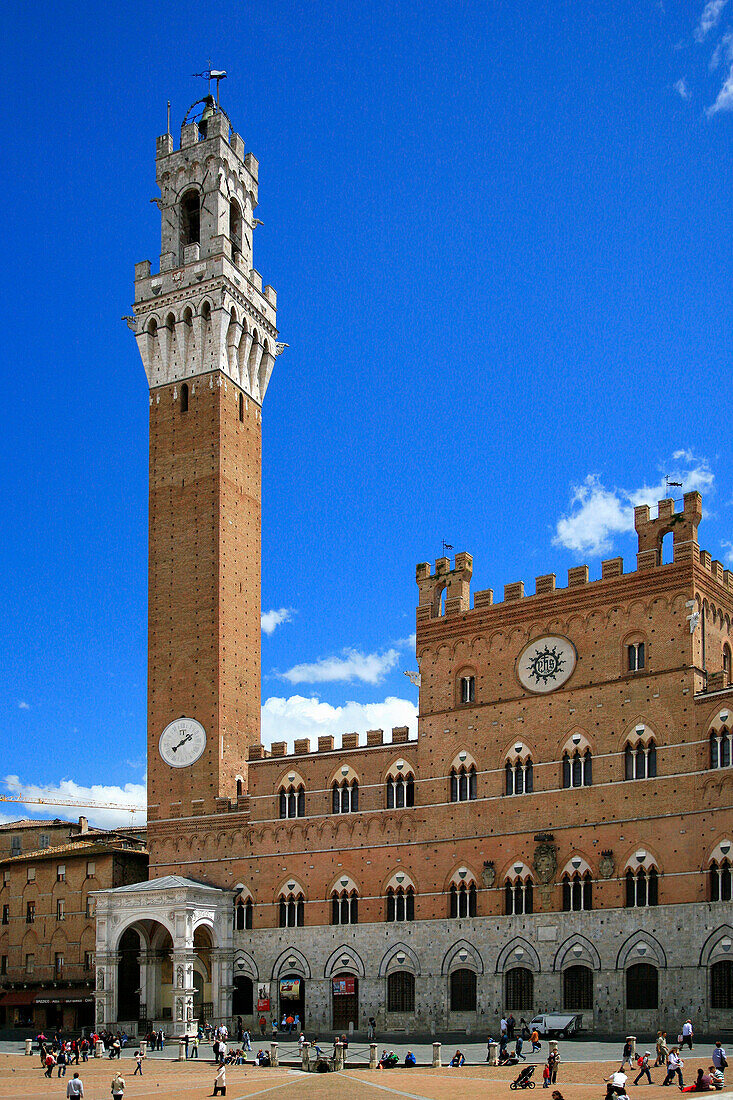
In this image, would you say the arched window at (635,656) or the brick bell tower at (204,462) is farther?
the brick bell tower at (204,462)

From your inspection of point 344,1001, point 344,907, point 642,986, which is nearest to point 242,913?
point 344,907

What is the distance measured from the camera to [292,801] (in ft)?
196

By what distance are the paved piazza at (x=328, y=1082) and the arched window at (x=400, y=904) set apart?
419 inches

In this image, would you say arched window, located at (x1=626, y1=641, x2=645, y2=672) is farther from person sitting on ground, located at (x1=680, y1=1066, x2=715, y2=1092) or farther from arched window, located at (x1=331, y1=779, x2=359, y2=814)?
person sitting on ground, located at (x1=680, y1=1066, x2=715, y2=1092)

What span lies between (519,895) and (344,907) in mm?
8930

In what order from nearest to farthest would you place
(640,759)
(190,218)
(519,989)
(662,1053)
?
(662,1053), (640,759), (519,989), (190,218)

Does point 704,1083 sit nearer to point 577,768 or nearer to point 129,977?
point 577,768

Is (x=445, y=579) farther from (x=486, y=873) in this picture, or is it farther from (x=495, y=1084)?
(x=495, y=1084)

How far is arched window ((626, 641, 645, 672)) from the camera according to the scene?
Result: 2032 inches

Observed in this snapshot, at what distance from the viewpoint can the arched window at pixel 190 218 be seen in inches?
2881

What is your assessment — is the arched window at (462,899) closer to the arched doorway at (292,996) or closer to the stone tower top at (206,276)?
the arched doorway at (292,996)

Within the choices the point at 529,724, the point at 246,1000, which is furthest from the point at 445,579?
the point at 246,1000

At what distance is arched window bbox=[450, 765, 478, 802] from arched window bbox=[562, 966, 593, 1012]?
8426 mm

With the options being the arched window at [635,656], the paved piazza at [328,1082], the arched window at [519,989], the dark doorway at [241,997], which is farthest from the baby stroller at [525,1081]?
the dark doorway at [241,997]
